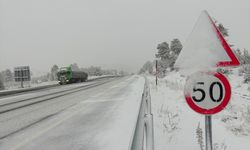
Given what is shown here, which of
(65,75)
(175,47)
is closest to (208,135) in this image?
(65,75)

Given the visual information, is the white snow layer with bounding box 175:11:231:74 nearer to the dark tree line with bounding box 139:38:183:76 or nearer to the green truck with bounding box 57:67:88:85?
the green truck with bounding box 57:67:88:85

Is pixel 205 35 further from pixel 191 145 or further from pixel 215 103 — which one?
pixel 191 145

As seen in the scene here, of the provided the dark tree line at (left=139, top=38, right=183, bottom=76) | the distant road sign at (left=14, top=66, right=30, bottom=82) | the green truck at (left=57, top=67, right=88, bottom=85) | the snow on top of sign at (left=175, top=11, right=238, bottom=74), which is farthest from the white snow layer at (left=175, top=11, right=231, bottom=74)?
the dark tree line at (left=139, top=38, right=183, bottom=76)

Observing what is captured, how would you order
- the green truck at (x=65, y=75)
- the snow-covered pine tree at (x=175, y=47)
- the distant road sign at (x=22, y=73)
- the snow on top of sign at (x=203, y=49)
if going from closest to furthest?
the snow on top of sign at (x=203, y=49), the distant road sign at (x=22, y=73), the green truck at (x=65, y=75), the snow-covered pine tree at (x=175, y=47)

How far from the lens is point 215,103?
2.85 metres

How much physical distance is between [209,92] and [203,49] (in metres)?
0.71

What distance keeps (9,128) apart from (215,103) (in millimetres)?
6022

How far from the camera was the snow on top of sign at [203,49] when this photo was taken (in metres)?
3.07

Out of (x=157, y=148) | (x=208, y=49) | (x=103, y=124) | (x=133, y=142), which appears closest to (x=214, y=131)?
(x=157, y=148)

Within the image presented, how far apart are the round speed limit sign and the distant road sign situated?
98.8ft

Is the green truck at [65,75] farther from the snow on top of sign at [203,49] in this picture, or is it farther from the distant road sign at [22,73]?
the snow on top of sign at [203,49]

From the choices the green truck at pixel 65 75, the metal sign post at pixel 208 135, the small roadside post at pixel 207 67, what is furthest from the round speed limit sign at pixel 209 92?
the green truck at pixel 65 75

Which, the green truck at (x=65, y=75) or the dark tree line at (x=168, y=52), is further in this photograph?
the dark tree line at (x=168, y=52)

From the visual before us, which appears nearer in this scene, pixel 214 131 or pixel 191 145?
pixel 191 145
